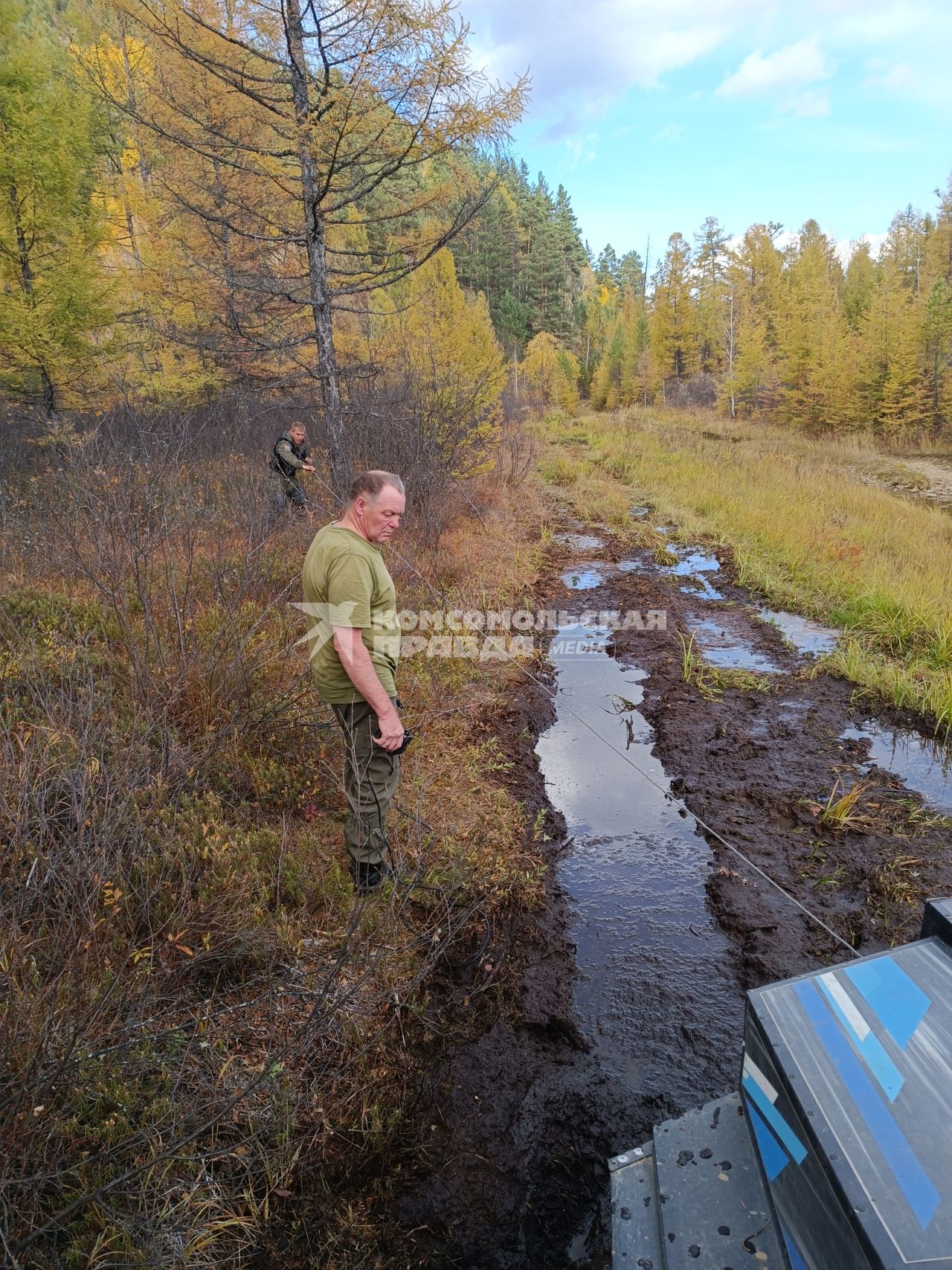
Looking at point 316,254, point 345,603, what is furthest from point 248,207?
point 345,603

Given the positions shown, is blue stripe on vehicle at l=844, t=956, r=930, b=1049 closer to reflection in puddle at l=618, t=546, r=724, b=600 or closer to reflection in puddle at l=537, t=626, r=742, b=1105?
reflection in puddle at l=537, t=626, r=742, b=1105

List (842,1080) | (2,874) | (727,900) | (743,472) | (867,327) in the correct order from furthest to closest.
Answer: (867,327) → (743,472) → (727,900) → (2,874) → (842,1080)

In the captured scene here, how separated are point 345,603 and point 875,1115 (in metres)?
2.30

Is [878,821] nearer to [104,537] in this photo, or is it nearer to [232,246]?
[104,537]

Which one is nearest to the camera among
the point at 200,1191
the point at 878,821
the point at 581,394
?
the point at 200,1191

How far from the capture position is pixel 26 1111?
5.51 feet

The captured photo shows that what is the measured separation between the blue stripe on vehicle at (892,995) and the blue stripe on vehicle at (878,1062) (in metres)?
0.05

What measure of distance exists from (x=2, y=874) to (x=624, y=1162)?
244 centimetres

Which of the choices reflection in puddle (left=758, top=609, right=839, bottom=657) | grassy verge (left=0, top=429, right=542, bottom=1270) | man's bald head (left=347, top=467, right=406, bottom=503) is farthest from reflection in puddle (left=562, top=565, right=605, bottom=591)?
man's bald head (left=347, top=467, right=406, bottom=503)

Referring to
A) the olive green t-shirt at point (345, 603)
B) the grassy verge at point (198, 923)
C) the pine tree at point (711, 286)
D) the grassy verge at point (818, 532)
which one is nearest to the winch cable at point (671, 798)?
the grassy verge at point (198, 923)

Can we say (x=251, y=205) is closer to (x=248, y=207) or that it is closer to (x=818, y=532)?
(x=248, y=207)

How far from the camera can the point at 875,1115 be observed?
126cm

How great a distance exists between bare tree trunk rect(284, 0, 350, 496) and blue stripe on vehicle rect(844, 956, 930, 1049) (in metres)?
7.04

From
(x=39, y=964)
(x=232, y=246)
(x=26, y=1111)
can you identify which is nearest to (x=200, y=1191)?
(x=26, y=1111)
